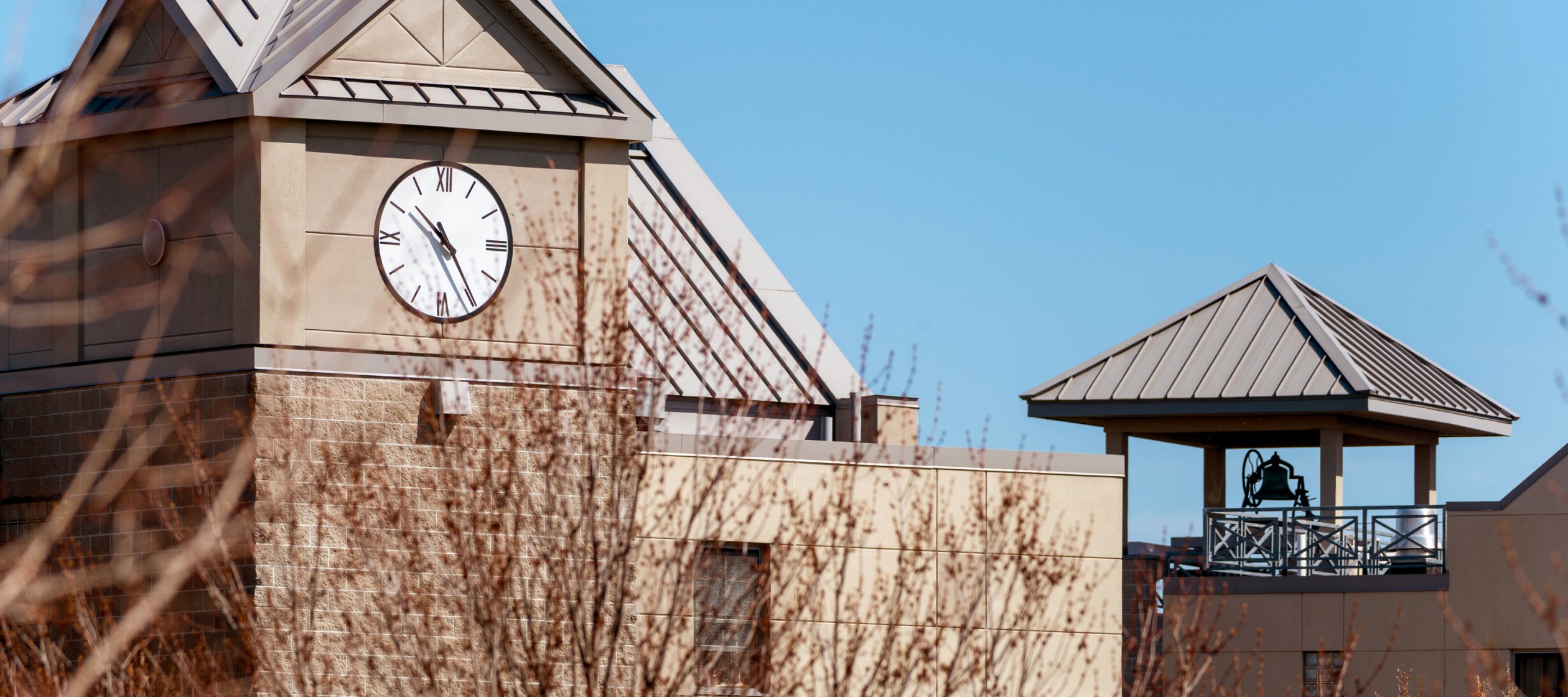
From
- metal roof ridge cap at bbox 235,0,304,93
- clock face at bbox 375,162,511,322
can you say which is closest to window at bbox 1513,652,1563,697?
clock face at bbox 375,162,511,322

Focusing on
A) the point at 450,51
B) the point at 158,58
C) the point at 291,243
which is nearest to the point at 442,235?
the point at 291,243

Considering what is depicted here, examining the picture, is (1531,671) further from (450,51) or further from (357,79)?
(357,79)

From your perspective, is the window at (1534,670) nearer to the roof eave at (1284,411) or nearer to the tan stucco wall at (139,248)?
the roof eave at (1284,411)

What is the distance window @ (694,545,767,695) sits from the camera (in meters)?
18.0

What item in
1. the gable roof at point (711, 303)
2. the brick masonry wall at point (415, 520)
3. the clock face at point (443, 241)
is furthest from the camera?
the gable roof at point (711, 303)

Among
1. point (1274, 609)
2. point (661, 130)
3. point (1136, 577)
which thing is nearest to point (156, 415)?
point (661, 130)

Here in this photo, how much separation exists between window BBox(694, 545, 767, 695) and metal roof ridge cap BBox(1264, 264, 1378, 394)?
470 inches

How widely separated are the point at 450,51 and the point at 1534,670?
17445 millimetres

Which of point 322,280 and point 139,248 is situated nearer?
point 322,280

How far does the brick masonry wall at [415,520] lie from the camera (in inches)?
617

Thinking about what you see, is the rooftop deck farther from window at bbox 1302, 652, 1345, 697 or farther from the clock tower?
the clock tower

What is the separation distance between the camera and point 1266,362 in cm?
2928

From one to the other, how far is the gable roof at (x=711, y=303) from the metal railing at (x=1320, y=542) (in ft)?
25.6

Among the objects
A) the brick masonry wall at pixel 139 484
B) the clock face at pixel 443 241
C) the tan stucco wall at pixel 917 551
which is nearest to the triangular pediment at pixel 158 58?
the clock face at pixel 443 241
